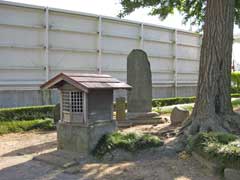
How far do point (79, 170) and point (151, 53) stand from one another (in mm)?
15944

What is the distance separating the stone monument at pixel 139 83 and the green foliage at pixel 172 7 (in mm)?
1605

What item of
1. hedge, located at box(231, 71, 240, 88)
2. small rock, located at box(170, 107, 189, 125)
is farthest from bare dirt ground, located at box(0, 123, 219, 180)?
hedge, located at box(231, 71, 240, 88)

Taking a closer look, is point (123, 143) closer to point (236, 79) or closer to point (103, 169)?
point (103, 169)

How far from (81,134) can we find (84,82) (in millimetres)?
1014

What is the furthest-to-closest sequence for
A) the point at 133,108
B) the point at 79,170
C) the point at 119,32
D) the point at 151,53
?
1. the point at 151,53
2. the point at 119,32
3. the point at 133,108
4. the point at 79,170

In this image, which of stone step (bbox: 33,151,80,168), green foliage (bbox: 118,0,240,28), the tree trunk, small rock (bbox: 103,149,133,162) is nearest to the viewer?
stone step (bbox: 33,151,80,168)

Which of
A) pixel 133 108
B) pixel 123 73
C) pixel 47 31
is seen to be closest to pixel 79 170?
pixel 133 108

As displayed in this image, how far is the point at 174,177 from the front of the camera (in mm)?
5641

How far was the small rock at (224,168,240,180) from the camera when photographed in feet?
17.0

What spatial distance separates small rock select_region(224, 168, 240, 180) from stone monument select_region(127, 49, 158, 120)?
7.12 metres

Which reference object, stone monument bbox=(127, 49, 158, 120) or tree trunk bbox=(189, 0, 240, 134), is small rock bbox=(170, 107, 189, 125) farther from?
tree trunk bbox=(189, 0, 240, 134)

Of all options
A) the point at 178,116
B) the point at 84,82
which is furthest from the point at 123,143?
the point at 178,116

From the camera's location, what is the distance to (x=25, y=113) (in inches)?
513

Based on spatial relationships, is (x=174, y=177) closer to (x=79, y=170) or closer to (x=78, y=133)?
(x=79, y=170)
